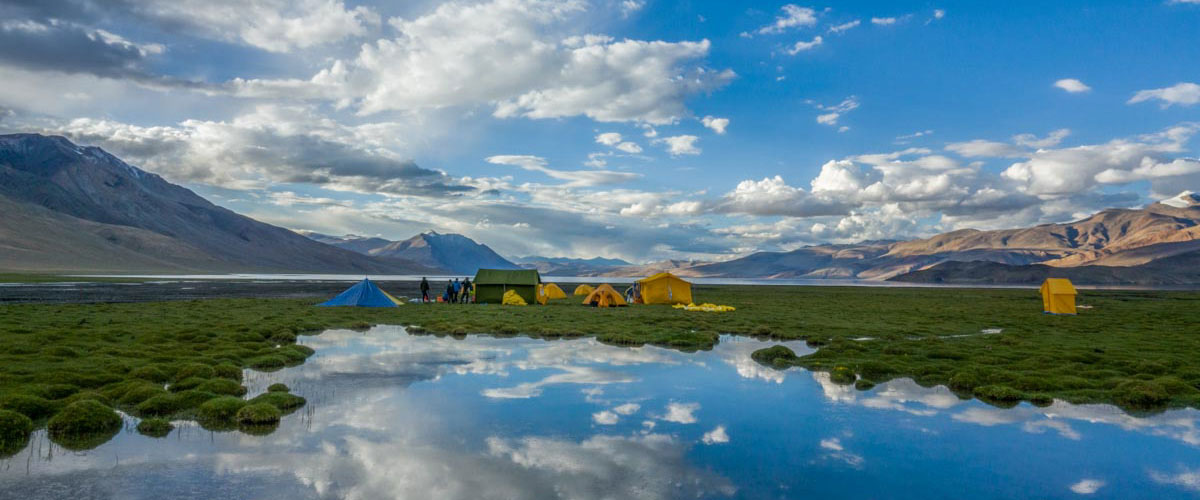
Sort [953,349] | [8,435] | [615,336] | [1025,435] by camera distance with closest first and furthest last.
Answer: [8,435], [1025,435], [953,349], [615,336]

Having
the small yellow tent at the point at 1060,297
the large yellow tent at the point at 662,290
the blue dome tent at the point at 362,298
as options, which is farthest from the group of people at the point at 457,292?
the small yellow tent at the point at 1060,297

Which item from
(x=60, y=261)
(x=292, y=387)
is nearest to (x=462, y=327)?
(x=292, y=387)

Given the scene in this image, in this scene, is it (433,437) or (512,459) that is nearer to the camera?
(512,459)

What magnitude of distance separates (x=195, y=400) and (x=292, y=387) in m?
2.70

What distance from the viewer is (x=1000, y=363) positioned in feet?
73.8

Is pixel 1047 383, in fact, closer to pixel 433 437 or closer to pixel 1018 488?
pixel 1018 488

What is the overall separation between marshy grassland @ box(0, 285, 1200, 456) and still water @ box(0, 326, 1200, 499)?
3.24ft

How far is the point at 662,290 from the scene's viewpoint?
193 feet

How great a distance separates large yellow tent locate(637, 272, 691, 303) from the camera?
58656 millimetres

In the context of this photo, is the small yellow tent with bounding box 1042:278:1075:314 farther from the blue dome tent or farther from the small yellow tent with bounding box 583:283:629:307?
the blue dome tent

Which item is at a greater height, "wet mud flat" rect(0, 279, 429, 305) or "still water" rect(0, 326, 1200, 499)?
"wet mud flat" rect(0, 279, 429, 305)

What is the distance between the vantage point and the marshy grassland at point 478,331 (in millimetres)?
14773

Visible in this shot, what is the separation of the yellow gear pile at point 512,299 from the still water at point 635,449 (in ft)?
114

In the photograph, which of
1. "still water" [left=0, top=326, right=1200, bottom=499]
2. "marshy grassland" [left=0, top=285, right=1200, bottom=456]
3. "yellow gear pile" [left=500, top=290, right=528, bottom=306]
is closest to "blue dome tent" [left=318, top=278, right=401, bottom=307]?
"marshy grassland" [left=0, top=285, right=1200, bottom=456]
